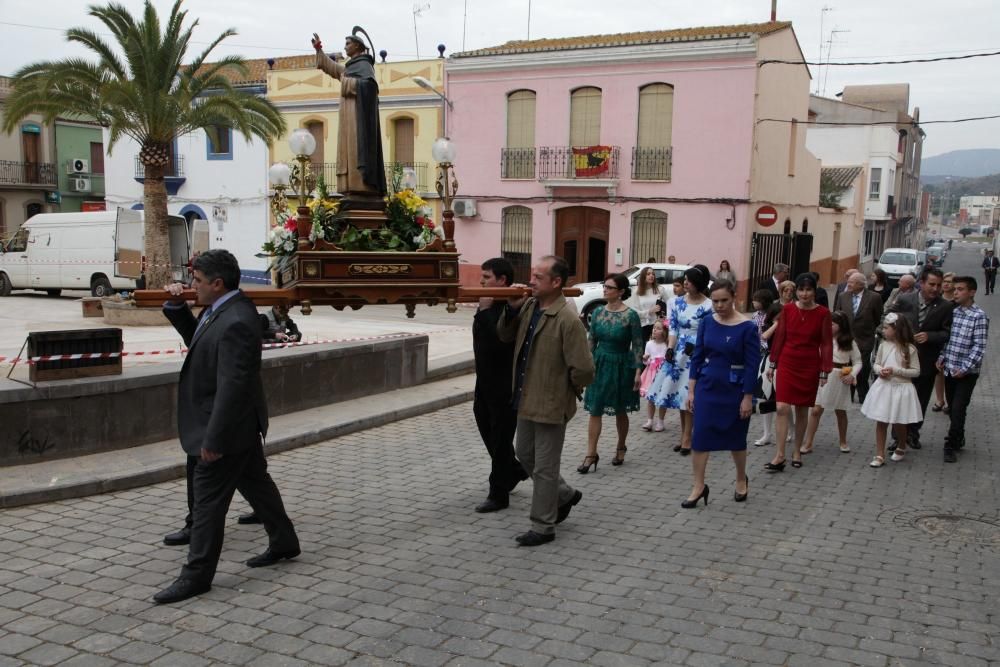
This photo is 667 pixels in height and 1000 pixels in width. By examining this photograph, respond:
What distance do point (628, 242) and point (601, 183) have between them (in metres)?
1.79

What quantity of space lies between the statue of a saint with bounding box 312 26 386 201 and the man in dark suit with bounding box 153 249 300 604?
6.10 ft

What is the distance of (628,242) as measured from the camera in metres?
24.4

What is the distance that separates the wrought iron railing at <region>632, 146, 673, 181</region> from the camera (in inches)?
933

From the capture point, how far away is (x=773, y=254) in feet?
84.0

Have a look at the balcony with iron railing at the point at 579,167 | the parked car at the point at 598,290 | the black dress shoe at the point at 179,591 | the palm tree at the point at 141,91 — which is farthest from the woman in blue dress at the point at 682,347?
the balcony with iron railing at the point at 579,167

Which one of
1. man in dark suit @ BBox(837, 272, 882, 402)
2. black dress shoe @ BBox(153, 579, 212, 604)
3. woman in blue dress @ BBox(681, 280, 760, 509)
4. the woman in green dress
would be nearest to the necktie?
black dress shoe @ BBox(153, 579, 212, 604)

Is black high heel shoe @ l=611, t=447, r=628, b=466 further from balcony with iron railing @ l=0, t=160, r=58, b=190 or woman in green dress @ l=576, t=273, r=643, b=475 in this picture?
balcony with iron railing @ l=0, t=160, r=58, b=190

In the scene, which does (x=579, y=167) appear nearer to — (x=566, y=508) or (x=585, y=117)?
(x=585, y=117)

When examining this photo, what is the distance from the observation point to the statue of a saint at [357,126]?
21.9 ft

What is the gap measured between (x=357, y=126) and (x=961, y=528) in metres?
5.36

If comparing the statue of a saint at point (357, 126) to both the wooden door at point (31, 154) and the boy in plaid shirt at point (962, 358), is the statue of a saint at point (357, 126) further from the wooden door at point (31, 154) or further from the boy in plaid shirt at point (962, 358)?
the wooden door at point (31, 154)

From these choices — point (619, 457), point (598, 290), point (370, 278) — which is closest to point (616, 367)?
point (619, 457)

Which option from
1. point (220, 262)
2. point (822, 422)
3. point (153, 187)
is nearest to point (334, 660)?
point (220, 262)

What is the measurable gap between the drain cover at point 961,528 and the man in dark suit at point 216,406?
186 inches
